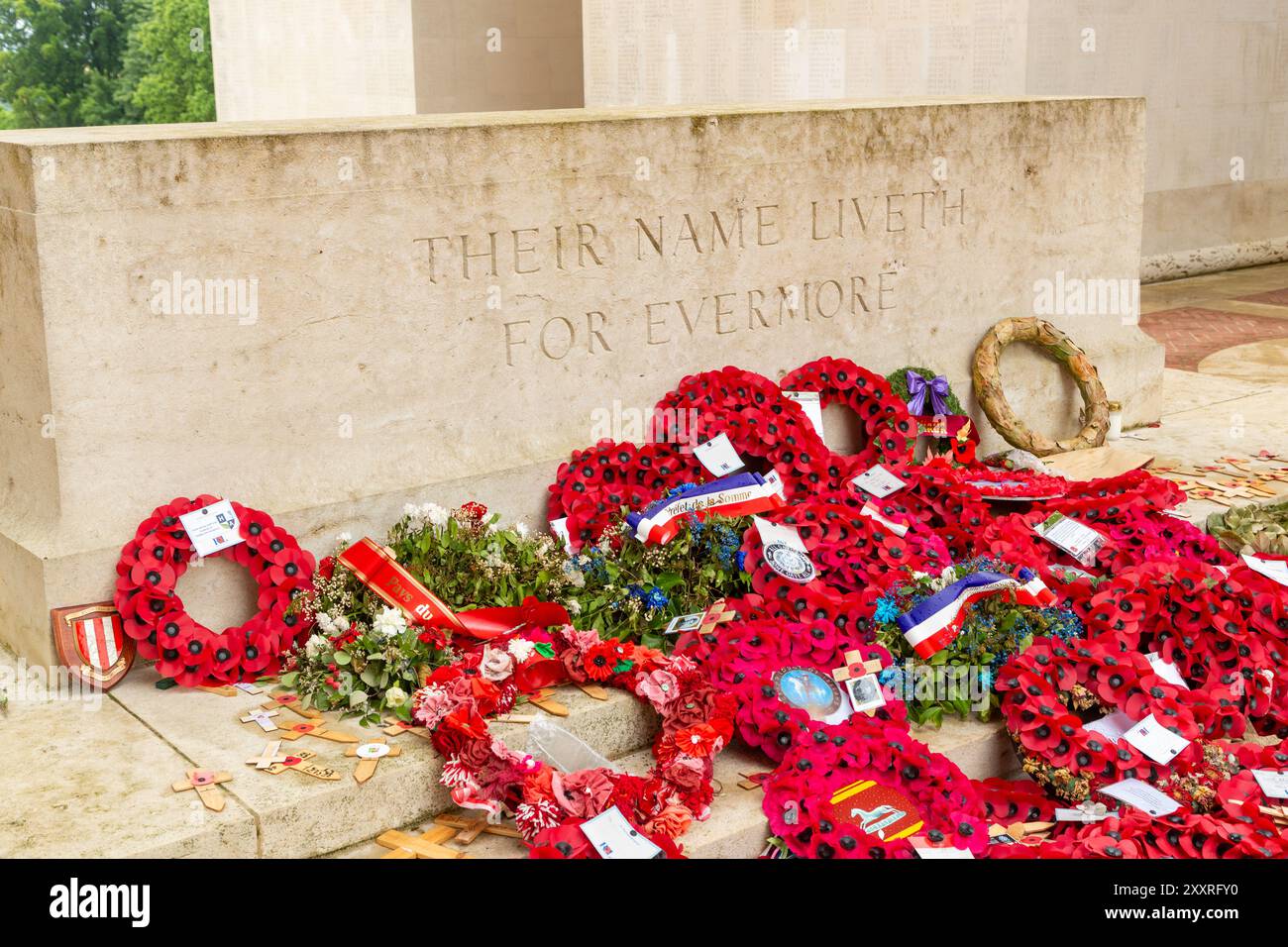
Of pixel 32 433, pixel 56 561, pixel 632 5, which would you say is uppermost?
pixel 632 5

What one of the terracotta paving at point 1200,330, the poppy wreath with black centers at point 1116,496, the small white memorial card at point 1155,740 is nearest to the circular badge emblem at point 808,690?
the small white memorial card at point 1155,740

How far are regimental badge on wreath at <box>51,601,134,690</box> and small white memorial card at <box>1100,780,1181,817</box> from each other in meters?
2.79

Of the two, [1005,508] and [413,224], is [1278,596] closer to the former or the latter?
[1005,508]

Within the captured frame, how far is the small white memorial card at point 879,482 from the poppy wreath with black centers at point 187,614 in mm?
2150

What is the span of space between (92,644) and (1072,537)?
322 cm

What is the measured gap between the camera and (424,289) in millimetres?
4793

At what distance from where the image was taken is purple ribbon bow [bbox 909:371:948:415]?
620cm

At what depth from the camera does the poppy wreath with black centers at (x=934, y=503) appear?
16.6ft

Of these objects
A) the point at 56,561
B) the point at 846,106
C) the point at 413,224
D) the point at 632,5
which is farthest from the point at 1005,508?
the point at 632,5

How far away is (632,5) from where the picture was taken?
44.3 feet

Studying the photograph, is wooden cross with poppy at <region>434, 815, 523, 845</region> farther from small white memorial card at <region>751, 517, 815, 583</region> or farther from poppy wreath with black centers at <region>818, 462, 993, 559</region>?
poppy wreath with black centers at <region>818, 462, 993, 559</region>

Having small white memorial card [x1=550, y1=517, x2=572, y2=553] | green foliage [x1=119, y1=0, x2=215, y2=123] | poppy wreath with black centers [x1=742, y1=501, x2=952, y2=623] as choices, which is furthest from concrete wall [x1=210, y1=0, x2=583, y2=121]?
green foliage [x1=119, y1=0, x2=215, y2=123]

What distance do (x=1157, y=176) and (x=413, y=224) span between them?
31.6ft

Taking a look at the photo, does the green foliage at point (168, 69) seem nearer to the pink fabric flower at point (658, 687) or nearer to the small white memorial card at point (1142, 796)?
the pink fabric flower at point (658, 687)
